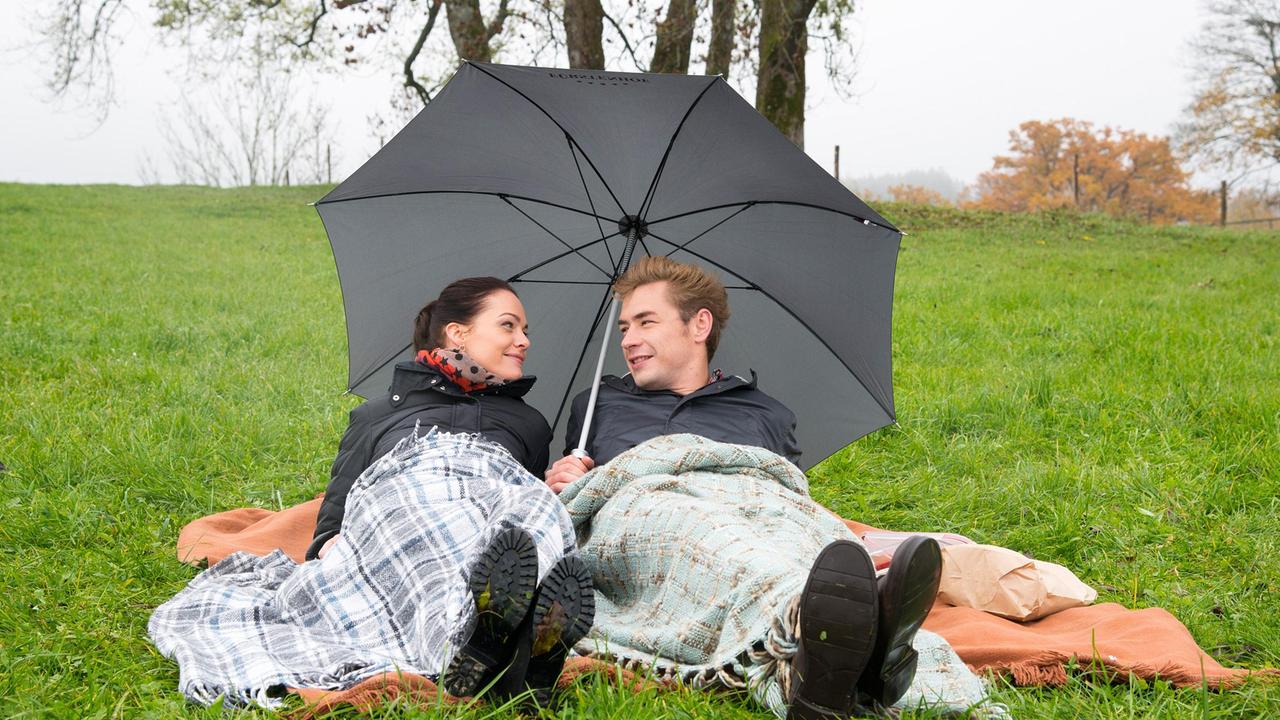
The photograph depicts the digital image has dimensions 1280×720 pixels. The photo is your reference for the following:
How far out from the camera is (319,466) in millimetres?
4969

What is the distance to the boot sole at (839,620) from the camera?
1949mm

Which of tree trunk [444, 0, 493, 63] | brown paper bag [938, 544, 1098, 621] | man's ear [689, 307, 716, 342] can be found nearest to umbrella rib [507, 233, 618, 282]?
man's ear [689, 307, 716, 342]

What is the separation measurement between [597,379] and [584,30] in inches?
370

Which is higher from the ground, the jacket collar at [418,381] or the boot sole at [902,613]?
the jacket collar at [418,381]

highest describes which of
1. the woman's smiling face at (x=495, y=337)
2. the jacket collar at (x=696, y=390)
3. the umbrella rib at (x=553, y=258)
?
the umbrella rib at (x=553, y=258)

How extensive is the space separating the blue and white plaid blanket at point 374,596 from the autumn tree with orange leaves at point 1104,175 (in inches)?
2142

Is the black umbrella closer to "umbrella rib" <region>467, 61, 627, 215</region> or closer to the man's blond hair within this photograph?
"umbrella rib" <region>467, 61, 627, 215</region>

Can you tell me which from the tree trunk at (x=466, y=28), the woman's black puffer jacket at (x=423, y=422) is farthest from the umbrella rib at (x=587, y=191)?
the tree trunk at (x=466, y=28)

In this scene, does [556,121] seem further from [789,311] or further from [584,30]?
[584,30]

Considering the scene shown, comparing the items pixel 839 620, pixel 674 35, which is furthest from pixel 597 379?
pixel 674 35

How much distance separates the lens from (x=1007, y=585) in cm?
321

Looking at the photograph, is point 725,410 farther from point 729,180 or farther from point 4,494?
point 4,494

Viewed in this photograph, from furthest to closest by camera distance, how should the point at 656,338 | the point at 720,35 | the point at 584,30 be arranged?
the point at 720,35 < the point at 584,30 < the point at 656,338

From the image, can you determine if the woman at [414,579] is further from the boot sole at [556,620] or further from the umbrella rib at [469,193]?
the umbrella rib at [469,193]
